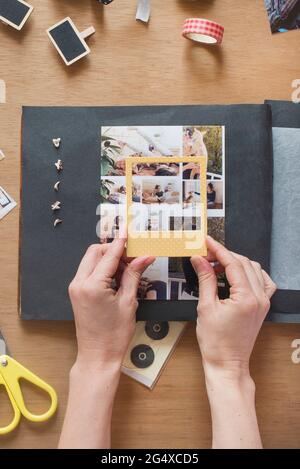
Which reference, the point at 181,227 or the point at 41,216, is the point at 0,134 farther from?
the point at 181,227

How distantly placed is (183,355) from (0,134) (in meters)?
0.48

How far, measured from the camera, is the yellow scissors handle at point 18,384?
826 mm

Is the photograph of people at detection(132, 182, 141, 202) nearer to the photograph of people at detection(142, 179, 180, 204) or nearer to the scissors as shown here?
the photograph of people at detection(142, 179, 180, 204)

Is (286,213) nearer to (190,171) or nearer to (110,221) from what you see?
(190,171)

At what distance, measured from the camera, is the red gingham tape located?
0.82m

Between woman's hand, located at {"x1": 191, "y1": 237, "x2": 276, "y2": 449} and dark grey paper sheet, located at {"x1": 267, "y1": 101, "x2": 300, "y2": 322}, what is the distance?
6 cm

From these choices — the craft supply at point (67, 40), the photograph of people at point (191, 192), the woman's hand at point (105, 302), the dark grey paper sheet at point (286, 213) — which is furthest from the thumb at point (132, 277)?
the craft supply at point (67, 40)

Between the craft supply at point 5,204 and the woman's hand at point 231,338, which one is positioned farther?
the craft supply at point 5,204

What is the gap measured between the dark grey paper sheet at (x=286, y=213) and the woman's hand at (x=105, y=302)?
0.71 feet

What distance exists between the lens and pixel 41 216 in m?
0.84

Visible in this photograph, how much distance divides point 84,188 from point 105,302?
0.65 feet

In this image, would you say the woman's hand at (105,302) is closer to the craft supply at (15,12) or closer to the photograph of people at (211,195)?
the photograph of people at (211,195)
